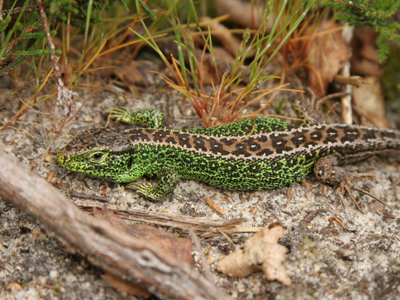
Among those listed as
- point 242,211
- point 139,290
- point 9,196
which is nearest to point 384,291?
point 242,211

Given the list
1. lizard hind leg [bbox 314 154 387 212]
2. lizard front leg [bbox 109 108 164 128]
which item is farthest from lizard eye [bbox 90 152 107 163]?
lizard hind leg [bbox 314 154 387 212]

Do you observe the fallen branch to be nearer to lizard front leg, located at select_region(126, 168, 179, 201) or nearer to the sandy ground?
the sandy ground

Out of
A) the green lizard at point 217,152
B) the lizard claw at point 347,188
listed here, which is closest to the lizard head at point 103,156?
the green lizard at point 217,152

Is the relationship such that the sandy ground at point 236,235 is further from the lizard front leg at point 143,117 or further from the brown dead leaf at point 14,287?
the lizard front leg at point 143,117

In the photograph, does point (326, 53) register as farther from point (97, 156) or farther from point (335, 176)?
point (97, 156)

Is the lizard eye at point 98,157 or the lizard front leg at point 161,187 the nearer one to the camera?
the lizard eye at point 98,157

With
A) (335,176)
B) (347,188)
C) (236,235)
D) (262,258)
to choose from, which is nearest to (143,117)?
(236,235)

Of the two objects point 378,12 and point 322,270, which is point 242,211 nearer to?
point 322,270
